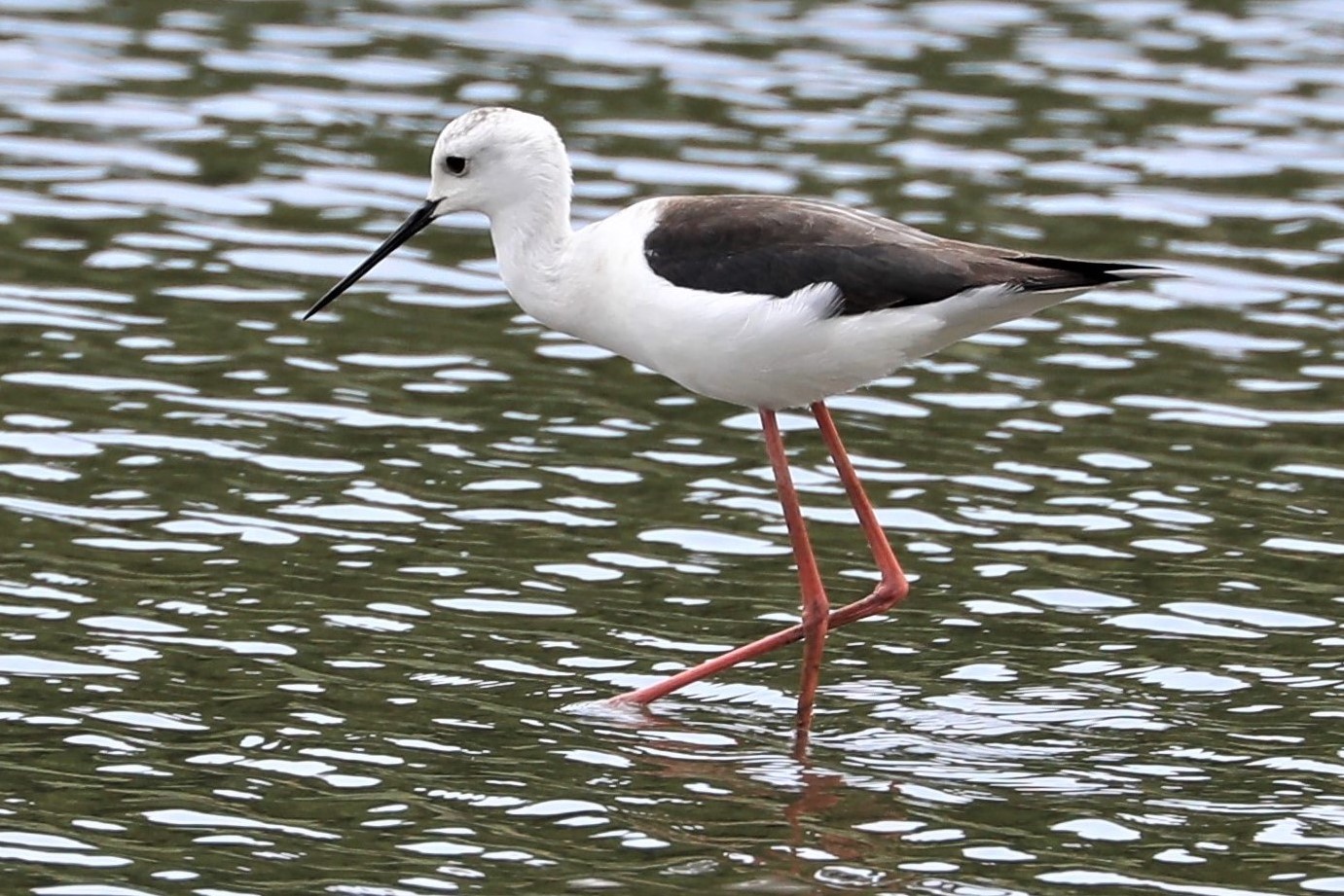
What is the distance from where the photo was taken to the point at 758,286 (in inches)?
331

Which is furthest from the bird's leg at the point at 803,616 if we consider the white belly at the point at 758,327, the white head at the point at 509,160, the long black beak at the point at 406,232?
the long black beak at the point at 406,232

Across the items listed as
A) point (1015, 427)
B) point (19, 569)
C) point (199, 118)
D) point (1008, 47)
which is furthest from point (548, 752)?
point (1008, 47)

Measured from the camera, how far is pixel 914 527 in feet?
34.0

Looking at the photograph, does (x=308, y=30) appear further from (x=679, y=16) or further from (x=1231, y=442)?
(x=1231, y=442)

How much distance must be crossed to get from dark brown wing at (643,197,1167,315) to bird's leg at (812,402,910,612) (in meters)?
0.77

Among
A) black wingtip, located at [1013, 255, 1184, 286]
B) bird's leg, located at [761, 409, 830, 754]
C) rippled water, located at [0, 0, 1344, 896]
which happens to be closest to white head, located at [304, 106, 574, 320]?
bird's leg, located at [761, 409, 830, 754]

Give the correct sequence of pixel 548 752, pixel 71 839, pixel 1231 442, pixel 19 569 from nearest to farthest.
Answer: pixel 71 839 → pixel 548 752 → pixel 19 569 → pixel 1231 442

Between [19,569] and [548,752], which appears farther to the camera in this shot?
[19,569]

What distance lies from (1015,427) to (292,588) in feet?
12.4

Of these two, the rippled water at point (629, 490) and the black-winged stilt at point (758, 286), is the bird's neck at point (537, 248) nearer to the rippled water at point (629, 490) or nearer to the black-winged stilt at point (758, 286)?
the black-winged stilt at point (758, 286)

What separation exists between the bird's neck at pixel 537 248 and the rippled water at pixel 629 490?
1309 mm

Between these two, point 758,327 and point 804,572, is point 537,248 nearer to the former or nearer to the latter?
point 758,327

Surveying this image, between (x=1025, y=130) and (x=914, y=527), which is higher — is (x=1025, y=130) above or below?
above

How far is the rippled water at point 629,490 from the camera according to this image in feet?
24.9
